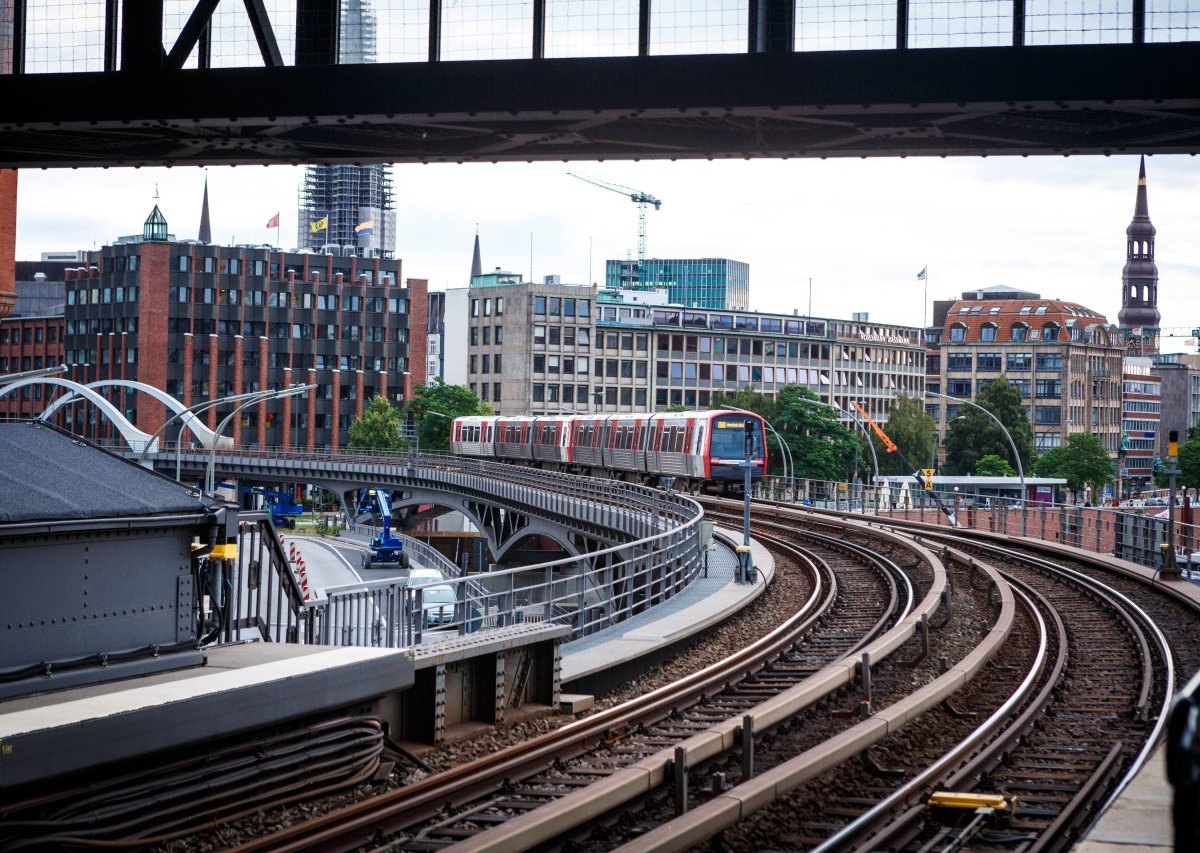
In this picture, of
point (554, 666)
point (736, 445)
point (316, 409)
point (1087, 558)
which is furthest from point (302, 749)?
point (316, 409)

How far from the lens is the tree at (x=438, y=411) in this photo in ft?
401

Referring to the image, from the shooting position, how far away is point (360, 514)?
120 metres

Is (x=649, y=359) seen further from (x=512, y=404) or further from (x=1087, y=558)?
(x=1087, y=558)

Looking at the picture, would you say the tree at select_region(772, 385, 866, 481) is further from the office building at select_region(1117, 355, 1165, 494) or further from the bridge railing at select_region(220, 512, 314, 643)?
the bridge railing at select_region(220, 512, 314, 643)

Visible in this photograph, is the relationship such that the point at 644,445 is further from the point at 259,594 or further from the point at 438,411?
the point at 438,411

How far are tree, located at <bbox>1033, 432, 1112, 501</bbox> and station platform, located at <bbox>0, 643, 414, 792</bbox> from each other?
111937 millimetres

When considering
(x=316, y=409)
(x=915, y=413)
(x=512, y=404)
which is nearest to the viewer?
(x=915, y=413)

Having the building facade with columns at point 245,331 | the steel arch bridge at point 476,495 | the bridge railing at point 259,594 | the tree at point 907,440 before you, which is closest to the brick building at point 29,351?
the building facade with columns at point 245,331

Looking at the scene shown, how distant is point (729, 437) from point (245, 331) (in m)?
86.5

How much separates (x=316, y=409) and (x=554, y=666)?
416 feet

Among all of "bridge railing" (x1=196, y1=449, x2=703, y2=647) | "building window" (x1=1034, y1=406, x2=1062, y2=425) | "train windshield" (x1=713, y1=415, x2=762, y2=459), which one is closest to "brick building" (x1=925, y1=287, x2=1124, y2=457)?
"building window" (x1=1034, y1=406, x2=1062, y2=425)

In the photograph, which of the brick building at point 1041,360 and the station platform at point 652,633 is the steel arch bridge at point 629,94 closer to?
the station platform at point 652,633

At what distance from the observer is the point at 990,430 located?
416ft

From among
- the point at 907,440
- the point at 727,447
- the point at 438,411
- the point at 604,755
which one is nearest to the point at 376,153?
the point at 604,755
